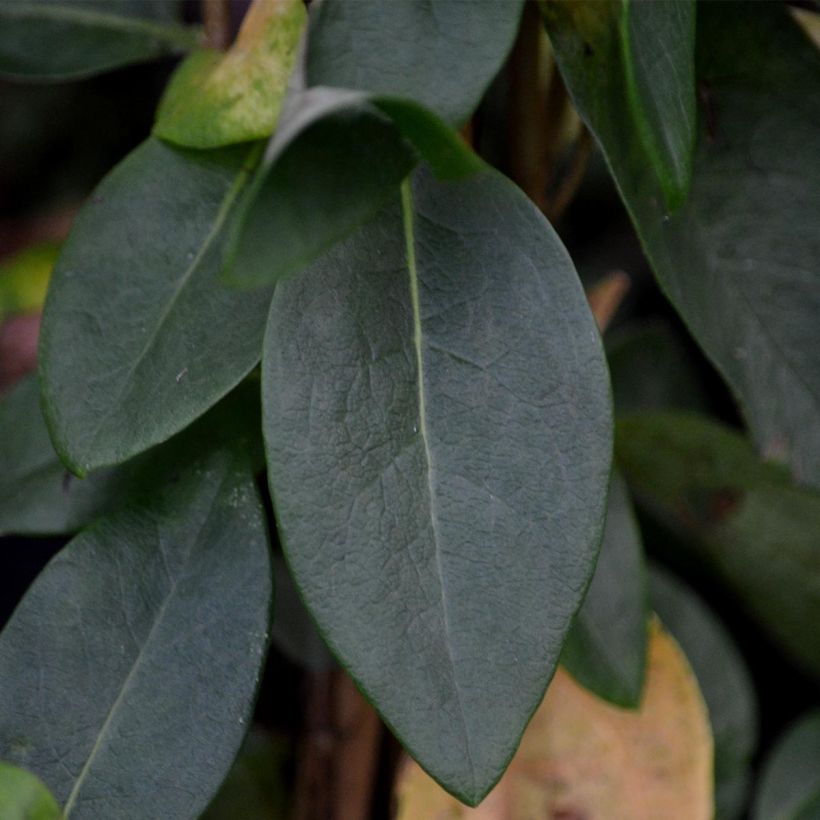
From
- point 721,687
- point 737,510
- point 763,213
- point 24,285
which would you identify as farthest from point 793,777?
point 24,285

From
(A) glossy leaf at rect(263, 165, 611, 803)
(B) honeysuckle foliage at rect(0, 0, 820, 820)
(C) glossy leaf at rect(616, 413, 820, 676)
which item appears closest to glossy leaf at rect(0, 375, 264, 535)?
(B) honeysuckle foliage at rect(0, 0, 820, 820)

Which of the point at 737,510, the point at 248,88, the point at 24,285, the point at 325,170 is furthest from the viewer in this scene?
the point at 24,285

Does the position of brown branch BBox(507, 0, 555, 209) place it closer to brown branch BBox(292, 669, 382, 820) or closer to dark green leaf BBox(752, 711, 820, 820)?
brown branch BBox(292, 669, 382, 820)

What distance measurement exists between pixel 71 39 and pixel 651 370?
0.56m

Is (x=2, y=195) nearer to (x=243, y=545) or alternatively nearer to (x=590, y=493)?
(x=243, y=545)

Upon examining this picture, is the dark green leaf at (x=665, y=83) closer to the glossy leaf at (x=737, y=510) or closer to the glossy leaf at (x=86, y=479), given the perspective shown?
the glossy leaf at (x=86, y=479)

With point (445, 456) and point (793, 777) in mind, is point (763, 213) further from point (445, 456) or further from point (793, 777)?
point (793, 777)

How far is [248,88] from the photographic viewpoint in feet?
1.72

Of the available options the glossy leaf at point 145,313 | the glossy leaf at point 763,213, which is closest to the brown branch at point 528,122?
the glossy leaf at point 763,213

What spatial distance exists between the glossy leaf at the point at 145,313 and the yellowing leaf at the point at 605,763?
309mm

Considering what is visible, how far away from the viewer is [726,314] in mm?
610

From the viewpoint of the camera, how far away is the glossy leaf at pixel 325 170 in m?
0.37

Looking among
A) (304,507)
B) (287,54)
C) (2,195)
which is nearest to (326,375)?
(304,507)

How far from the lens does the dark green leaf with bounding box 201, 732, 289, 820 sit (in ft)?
2.68
